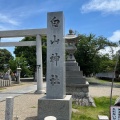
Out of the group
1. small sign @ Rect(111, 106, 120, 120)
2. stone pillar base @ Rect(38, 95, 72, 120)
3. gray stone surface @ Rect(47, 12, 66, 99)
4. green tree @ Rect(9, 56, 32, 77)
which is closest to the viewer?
small sign @ Rect(111, 106, 120, 120)

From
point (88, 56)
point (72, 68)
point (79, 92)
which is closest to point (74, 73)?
point (72, 68)

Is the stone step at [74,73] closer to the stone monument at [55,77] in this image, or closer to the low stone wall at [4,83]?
the stone monument at [55,77]

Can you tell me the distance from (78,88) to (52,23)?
4.66 m

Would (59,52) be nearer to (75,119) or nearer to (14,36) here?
(75,119)

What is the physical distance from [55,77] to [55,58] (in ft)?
2.00

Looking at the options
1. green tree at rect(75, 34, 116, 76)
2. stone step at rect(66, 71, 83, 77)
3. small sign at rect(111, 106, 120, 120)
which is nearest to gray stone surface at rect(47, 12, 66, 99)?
small sign at rect(111, 106, 120, 120)

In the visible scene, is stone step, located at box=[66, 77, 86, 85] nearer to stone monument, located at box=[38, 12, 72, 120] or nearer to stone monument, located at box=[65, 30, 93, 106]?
stone monument, located at box=[65, 30, 93, 106]

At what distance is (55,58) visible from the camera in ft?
21.5

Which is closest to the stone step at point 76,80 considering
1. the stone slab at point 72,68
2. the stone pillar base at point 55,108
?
the stone slab at point 72,68

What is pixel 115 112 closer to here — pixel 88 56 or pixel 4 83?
pixel 4 83

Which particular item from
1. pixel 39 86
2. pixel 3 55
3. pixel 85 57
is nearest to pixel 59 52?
pixel 39 86

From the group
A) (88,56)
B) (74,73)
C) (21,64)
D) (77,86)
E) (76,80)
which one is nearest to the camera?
(77,86)

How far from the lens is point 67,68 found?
11.0 metres

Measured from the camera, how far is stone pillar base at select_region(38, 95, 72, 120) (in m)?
6.08
